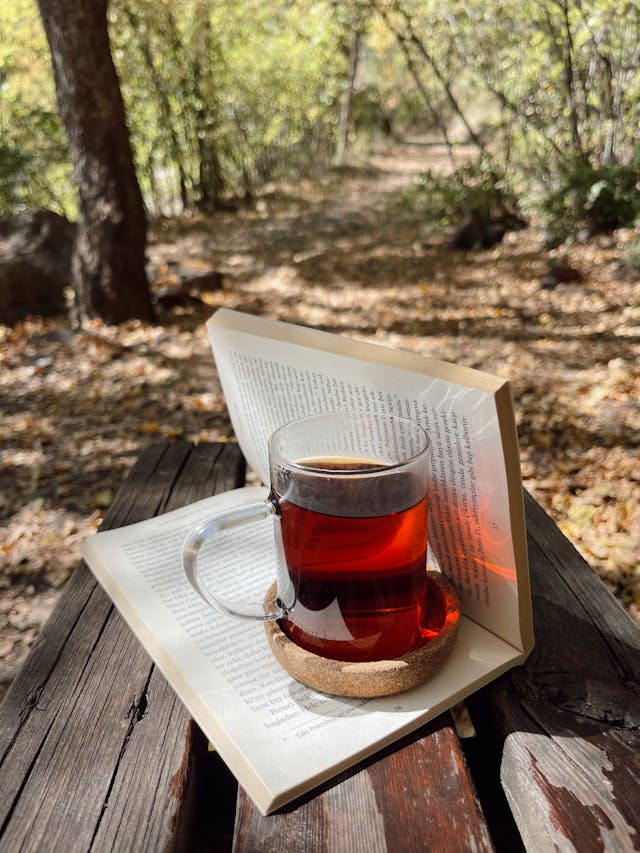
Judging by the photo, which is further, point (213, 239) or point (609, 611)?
point (213, 239)

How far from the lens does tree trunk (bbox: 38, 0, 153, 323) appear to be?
4.85 metres

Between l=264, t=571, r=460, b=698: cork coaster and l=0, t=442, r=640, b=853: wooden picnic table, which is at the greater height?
l=264, t=571, r=460, b=698: cork coaster

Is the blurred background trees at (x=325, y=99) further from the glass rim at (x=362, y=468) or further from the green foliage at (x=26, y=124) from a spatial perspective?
the glass rim at (x=362, y=468)

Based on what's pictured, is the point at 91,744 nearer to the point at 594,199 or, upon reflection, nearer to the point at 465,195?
the point at 594,199

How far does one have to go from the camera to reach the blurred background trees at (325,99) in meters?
6.48

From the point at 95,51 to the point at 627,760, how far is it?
17.6ft

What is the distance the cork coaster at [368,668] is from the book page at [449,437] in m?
0.08

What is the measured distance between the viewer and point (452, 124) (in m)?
21.6

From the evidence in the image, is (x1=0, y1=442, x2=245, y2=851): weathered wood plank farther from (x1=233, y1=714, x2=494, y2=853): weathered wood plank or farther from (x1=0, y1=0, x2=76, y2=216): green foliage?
(x1=0, y1=0, x2=76, y2=216): green foliage

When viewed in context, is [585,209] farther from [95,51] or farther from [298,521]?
[298,521]

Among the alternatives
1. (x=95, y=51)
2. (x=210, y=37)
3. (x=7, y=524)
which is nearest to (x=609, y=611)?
(x=7, y=524)

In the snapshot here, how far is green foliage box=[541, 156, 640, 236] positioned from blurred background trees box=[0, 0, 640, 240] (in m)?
0.01

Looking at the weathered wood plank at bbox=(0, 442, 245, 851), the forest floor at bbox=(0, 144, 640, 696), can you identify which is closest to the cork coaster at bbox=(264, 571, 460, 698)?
the weathered wood plank at bbox=(0, 442, 245, 851)

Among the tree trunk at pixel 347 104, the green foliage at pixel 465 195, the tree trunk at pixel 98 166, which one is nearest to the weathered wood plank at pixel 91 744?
the tree trunk at pixel 98 166
